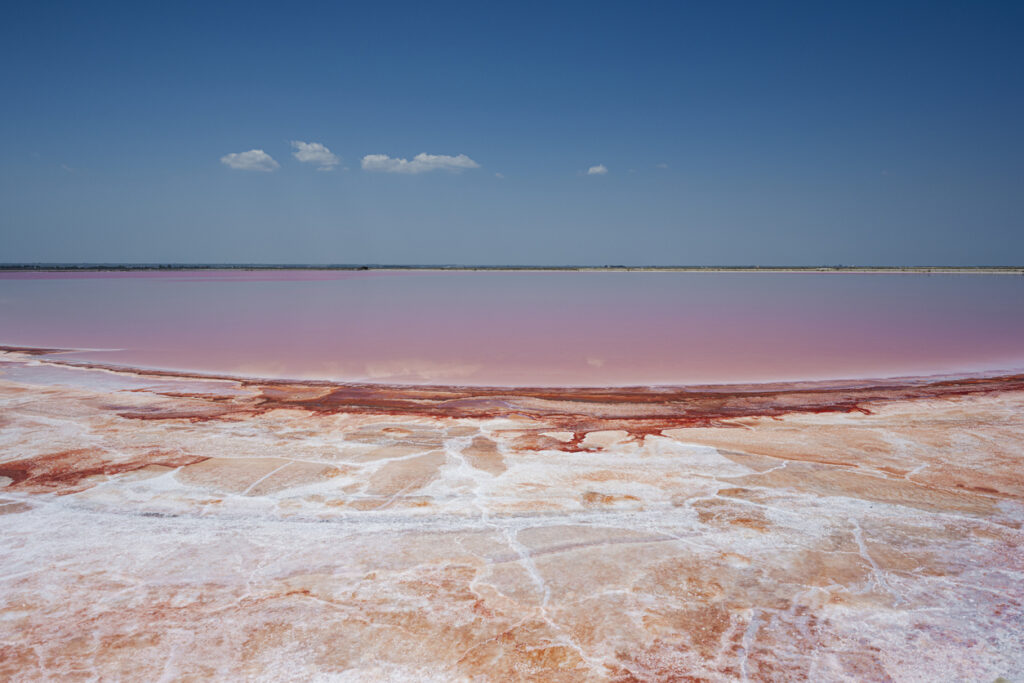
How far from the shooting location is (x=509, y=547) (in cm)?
267

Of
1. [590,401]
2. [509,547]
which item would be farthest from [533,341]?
[509,547]

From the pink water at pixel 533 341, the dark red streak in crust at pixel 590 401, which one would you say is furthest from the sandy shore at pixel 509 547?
the pink water at pixel 533 341

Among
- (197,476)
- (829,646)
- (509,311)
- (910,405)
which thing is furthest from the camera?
(509,311)

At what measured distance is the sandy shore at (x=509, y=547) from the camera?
198cm

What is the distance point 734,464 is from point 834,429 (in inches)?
56.1

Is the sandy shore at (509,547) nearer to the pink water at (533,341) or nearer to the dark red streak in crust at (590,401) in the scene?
the dark red streak in crust at (590,401)

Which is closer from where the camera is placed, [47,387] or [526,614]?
[526,614]

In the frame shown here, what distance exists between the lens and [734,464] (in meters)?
3.71

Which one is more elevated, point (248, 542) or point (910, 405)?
point (910, 405)

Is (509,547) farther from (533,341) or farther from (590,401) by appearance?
(533,341)

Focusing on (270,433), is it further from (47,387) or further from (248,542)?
(47,387)

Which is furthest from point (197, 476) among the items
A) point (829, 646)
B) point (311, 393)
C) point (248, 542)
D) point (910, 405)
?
point (910, 405)

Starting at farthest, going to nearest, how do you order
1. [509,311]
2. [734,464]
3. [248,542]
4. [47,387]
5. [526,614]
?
[509,311]
[47,387]
[734,464]
[248,542]
[526,614]

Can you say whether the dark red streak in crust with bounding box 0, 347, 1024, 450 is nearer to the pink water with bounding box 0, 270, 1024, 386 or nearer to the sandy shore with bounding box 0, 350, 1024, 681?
the sandy shore with bounding box 0, 350, 1024, 681
